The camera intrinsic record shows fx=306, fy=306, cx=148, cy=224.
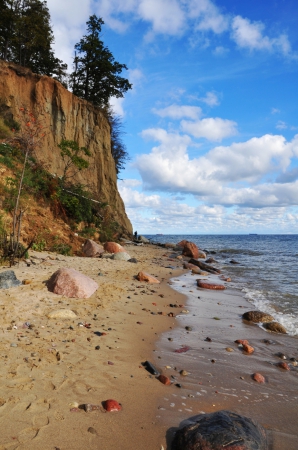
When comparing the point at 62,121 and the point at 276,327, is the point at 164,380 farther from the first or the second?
the point at 62,121

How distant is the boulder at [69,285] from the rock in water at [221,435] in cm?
403

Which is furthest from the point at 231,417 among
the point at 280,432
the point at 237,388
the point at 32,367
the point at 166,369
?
the point at 32,367

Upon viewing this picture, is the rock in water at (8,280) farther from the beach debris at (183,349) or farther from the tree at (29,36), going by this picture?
the tree at (29,36)

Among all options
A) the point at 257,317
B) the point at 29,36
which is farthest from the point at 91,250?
the point at 29,36

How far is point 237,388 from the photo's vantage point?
3602 mm

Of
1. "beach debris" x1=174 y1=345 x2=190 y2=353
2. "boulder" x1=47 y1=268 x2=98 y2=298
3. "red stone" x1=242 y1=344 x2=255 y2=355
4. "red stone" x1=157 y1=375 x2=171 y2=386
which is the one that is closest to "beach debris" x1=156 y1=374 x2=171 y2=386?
"red stone" x1=157 y1=375 x2=171 y2=386

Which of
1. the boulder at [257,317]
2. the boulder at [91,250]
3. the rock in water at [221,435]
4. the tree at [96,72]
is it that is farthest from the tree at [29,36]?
the rock in water at [221,435]

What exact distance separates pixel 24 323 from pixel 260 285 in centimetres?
878

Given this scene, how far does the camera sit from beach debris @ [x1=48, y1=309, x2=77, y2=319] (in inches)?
199

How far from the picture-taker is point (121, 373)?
143 inches

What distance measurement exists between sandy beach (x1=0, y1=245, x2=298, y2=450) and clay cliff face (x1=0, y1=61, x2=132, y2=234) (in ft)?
44.0

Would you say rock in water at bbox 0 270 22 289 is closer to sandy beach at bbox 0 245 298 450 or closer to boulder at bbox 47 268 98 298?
sandy beach at bbox 0 245 298 450

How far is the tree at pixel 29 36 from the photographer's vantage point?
70.7 feet

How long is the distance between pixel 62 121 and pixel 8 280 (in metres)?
18.4
